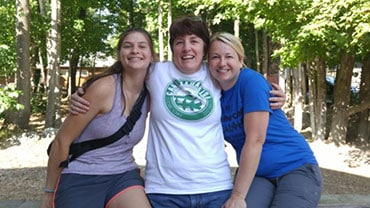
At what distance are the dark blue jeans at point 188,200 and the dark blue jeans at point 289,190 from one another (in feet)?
0.64

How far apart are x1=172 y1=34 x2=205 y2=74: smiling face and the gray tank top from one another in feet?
1.21

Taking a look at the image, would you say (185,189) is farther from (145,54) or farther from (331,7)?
(331,7)

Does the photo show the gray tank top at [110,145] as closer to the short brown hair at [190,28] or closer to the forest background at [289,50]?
the short brown hair at [190,28]

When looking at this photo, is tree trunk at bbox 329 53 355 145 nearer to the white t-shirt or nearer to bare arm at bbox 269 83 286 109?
bare arm at bbox 269 83 286 109

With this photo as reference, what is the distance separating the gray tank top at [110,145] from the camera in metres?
2.63

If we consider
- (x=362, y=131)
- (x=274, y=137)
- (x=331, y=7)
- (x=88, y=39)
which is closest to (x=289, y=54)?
(x=331, y=7)

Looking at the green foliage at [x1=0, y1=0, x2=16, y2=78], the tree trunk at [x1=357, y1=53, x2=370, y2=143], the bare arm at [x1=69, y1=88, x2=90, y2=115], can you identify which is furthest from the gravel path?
the bare arm at [x1=69, y1=88, x2=90, y2=115]

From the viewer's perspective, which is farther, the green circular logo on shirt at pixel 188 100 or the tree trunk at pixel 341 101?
the tree trunk at pixel 341 101

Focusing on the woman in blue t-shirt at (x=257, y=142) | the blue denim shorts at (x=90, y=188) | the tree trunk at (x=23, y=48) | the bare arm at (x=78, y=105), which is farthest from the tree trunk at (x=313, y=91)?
the bare arm at (x=78, y=105)

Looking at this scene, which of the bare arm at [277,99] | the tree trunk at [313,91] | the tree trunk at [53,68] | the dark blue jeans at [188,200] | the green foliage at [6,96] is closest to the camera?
the dark blue jeans at [188,200]

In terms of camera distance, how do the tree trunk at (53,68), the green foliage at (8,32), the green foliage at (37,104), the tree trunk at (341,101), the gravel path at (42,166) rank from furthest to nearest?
the green foliage at (37,104) → the tree trunk at (53,68) → the green foliage at (8,32) → the tree trunk at (341,101) → the gravel path at (42,166)

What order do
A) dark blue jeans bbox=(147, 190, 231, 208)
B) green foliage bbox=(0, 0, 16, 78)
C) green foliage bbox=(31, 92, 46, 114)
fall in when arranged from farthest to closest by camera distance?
green foliage bbox=(31, 92, 46, 114) → green foliage bbox=(0, 0, 16, 78) → dark blue jeans bbox=(147, 190, 231, 208)

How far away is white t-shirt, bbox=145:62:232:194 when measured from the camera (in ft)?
8.27

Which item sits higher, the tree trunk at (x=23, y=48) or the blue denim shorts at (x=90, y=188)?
the tree trunk at (x=23, y=48)
